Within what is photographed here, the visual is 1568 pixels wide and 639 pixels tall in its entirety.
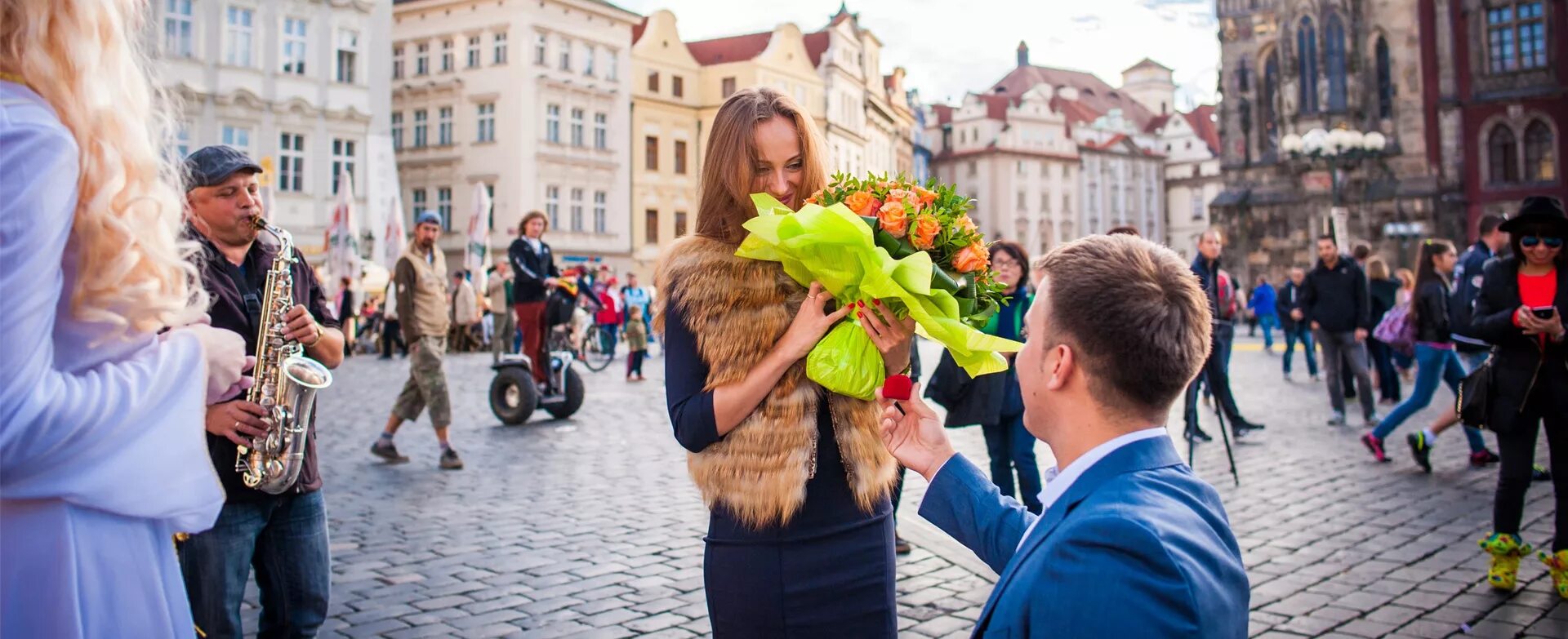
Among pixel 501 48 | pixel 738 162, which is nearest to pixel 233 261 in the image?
pixel 738 162

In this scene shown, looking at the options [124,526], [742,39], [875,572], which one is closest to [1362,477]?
[875,572]

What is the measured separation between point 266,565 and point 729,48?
58.8 metres

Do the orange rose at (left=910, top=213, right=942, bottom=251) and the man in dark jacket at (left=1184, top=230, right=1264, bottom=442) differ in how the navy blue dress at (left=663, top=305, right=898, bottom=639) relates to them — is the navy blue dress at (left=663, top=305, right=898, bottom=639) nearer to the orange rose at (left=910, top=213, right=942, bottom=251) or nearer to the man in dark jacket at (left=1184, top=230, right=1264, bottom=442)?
the orange rose at (left=910, top=213, right=942, bottom=251)

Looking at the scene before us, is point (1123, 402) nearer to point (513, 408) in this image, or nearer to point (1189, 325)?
point (1189, 325)

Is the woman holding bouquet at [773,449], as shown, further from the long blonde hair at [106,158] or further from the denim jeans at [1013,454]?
the denim jeans at [1013,454]

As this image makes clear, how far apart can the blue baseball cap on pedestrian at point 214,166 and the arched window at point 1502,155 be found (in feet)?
137

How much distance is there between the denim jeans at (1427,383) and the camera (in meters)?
8.98

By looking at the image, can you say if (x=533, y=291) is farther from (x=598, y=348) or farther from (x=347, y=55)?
(x=347, y=55)

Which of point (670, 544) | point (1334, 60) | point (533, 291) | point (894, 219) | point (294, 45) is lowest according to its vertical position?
point (670, 544)

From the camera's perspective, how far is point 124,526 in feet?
5.59

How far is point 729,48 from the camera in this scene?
197 ft

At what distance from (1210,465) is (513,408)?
7022mm

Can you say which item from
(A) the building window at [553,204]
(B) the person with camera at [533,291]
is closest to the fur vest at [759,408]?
(B) the person with camera at [533,291]

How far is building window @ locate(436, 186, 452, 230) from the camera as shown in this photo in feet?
156
